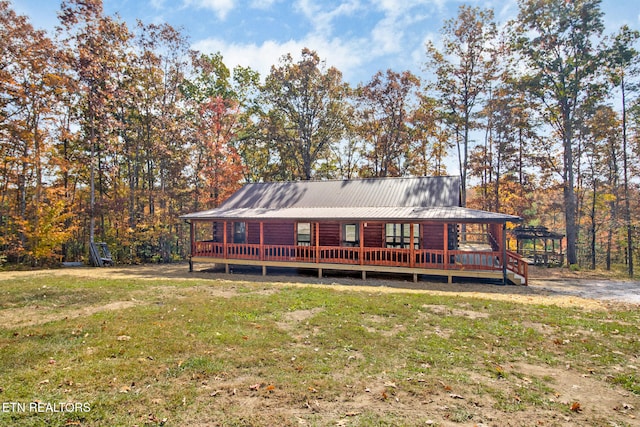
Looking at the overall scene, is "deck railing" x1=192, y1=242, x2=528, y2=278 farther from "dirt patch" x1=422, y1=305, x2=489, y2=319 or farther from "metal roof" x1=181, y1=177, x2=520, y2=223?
"dirt patch" x1=422, y1=305, x2=489, y2=319

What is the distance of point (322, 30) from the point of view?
17.9 m

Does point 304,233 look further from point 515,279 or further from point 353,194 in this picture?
point 515,279

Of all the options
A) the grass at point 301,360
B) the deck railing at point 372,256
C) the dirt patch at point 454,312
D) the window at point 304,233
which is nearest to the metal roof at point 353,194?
the window at point 304,233

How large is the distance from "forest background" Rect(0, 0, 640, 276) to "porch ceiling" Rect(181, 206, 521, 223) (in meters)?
7.45

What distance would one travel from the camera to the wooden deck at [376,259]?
13742 mm

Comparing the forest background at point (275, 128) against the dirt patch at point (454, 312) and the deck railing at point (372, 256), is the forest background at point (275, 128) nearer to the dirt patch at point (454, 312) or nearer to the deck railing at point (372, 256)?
the deck railing at point (372, 256)

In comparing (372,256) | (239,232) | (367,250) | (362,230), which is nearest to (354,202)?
(362,230)

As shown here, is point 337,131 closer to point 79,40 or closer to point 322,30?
point 322,30

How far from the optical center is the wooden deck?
13742 millimetres

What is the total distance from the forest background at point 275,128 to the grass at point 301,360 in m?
14.7

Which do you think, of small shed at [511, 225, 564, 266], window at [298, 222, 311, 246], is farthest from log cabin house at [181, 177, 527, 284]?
small shed at [511, 225, 564, 266]

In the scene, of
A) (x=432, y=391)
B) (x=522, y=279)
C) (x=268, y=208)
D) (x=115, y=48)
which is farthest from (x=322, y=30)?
(x=432, y=391)

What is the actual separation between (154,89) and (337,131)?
14.9 m

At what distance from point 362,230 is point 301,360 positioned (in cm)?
1036
